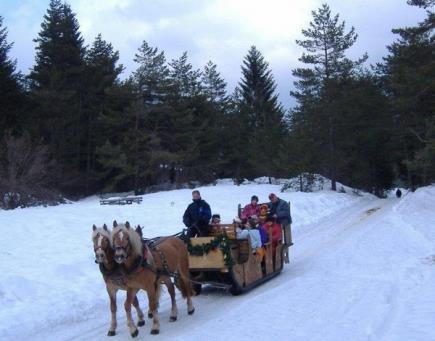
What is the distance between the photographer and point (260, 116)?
2126 inches

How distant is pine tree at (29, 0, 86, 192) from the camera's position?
38.1 metres

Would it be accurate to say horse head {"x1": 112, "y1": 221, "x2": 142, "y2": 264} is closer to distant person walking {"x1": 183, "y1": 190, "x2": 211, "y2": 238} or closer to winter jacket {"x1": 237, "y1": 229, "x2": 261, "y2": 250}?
winter jacket {"x1": 237, "y1": 229, "x2": 261, "y2": 250}

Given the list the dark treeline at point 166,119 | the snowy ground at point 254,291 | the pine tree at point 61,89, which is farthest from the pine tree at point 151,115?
the snowy ground at point 254,291

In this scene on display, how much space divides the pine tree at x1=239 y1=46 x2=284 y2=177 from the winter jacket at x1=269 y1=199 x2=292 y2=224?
27.2 meters

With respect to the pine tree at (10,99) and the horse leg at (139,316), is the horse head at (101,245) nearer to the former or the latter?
the horse leg at (139,316)

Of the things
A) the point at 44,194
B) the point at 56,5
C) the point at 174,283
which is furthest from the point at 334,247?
the point at 56,5

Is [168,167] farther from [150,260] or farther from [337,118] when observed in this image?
[150,260]

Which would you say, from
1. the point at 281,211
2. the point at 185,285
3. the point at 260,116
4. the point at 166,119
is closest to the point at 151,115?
the point at 166,119

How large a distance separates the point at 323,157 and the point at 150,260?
30.7 metres

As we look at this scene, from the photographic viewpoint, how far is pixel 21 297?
9.12 m

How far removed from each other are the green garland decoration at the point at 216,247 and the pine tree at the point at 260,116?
102 feet

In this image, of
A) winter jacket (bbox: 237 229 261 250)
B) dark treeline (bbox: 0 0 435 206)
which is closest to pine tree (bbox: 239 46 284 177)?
dark treeline (bbox: 0 0 435 206)

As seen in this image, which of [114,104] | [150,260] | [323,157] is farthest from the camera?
[114,104]

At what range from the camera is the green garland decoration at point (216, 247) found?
10.1 meters
